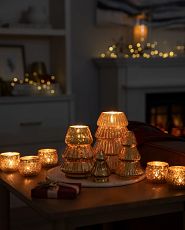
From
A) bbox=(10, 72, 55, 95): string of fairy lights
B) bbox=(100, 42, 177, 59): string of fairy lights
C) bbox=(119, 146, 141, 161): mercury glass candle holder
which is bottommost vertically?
bbox=(119, 146, 141, 161): mercury glass candle holder

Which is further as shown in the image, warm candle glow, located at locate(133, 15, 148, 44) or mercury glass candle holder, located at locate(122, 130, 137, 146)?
warm candle glow, located at locate(133, 15, 148, 44)

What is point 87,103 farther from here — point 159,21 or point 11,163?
point 11,163

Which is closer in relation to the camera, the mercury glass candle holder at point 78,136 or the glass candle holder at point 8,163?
the mercury glass candle holder at point 78,136

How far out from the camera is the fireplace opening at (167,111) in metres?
4.68

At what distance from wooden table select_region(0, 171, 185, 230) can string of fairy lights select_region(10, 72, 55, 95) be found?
2.16 meters

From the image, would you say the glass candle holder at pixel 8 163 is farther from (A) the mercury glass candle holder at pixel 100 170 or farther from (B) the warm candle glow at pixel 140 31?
(B) the warm candle glow at pixel 140 31

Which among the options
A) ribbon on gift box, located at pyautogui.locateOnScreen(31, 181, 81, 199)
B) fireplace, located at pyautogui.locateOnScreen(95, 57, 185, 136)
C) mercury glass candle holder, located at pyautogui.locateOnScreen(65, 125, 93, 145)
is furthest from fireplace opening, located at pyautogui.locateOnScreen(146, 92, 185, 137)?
ribbon on gift box, located at pyautogui.locateOnScreen(31, 181, 81, 199)

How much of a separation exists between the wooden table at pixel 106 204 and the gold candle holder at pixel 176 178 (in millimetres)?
21

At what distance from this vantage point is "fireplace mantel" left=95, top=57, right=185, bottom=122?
4.35 meters

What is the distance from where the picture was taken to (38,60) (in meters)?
4.43

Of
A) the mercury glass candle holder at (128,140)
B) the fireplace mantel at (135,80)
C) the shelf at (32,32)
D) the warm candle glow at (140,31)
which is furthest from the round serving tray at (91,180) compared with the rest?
the warm candle glow at (140,31)

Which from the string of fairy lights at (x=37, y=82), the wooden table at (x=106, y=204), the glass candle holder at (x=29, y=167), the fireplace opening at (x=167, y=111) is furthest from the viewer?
the fireplace opening at (x=167, y=111)

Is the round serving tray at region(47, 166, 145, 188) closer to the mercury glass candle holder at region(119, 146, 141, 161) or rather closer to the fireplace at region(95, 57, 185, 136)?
the mercury glass candle holder at region(119, 146, 141, 161)

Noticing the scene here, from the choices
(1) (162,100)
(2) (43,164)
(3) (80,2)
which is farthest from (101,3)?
(2) (43,164)
